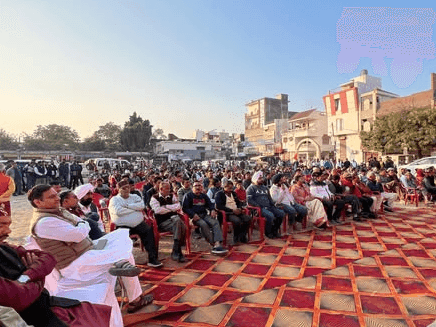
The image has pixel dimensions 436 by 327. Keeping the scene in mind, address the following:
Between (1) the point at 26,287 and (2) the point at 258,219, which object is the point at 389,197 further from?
(1) the point at 26,287

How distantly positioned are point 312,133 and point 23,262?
36334 mm

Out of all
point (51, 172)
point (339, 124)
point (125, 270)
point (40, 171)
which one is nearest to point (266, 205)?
point (125, 270)

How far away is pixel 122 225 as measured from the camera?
405cm

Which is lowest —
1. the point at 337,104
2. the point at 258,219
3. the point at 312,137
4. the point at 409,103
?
the point at 258,219

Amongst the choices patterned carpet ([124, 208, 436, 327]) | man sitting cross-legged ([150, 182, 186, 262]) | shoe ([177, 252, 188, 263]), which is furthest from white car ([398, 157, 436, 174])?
shoe ([177, 252, 188, 263])

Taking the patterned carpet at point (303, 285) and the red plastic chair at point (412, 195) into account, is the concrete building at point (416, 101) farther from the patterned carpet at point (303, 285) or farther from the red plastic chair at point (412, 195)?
the patterned carpet at point (303, 285)

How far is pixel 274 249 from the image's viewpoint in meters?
4.66

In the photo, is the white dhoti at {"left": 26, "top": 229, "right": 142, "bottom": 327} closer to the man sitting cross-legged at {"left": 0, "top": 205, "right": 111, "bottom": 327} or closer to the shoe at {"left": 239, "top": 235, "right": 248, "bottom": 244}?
the man sitting cross-legged at {"left": 0, "top": 205, "right": 111, "bottom": 327}

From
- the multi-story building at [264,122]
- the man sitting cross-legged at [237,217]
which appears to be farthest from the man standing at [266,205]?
the multi-story building at [264,122]

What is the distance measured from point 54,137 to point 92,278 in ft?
193

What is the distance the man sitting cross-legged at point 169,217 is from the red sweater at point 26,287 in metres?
2.60

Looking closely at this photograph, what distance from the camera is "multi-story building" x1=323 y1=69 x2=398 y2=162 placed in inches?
1104

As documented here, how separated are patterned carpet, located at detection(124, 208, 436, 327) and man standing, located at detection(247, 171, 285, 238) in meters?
0.28

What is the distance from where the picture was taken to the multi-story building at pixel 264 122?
4672 cm
